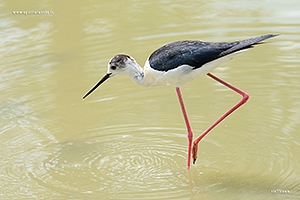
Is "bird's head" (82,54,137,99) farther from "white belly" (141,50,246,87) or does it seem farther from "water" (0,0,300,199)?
"water" (0,0,300,199)

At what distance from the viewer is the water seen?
506 cm

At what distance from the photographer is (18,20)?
1083 centimetres

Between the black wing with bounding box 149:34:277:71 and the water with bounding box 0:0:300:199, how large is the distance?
1.16 metres

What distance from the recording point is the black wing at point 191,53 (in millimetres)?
4973

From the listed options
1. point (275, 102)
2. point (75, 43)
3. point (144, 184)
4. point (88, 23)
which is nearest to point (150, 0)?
point (88, 23)

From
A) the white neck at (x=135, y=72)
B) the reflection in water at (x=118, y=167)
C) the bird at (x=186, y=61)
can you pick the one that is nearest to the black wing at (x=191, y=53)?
the bird at (x=186, y=61)

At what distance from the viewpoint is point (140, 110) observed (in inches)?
267

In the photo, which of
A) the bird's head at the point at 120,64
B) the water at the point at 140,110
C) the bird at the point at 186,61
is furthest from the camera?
the bird's head at the point at 120,64

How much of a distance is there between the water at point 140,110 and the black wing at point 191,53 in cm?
116

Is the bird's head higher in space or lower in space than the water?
higher

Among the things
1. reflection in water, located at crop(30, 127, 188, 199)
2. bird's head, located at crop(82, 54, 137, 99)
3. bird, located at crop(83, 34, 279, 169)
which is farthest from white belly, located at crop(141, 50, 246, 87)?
reflection in water, located at crop(30, 127, 188, 199)

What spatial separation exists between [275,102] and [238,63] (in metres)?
1.69

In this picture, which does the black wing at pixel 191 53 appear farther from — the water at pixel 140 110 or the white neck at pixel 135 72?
the water at pixel 140 110

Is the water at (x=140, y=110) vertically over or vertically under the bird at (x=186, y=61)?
under
